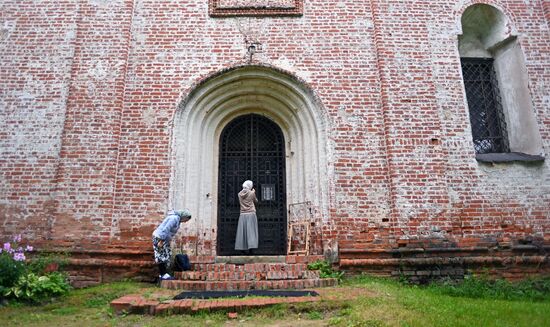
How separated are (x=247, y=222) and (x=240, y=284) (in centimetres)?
184

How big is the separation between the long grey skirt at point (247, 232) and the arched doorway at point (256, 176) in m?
0.45

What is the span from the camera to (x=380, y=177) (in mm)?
7609

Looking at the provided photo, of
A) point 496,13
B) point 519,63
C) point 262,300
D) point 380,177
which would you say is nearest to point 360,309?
point 262,300

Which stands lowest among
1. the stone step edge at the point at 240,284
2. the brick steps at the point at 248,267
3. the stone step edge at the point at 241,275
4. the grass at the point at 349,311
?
the grass at the point at 349,311

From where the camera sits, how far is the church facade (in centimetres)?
724

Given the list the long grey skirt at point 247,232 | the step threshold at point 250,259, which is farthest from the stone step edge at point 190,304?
the long grey skirt at point 247,232

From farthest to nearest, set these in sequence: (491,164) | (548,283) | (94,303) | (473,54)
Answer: (473,54)
(491,164)
(548,283)
(94,303)

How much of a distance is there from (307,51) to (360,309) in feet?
17.7

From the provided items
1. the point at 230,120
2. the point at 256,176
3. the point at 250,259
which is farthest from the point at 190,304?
the point at 230,120

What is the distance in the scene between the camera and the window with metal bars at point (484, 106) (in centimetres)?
855

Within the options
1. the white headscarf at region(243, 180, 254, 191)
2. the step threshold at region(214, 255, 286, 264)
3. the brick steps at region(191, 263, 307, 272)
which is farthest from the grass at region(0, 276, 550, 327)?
the white headscarf at region(243, 180, 254, 191)

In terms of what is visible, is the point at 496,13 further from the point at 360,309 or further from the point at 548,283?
the point at 360,309

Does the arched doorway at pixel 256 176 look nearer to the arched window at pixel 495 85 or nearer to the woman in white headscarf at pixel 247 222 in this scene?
the woman in white headscarf at pixel 247 222

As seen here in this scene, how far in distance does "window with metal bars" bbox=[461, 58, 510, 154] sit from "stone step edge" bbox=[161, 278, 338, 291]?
4.84 m
